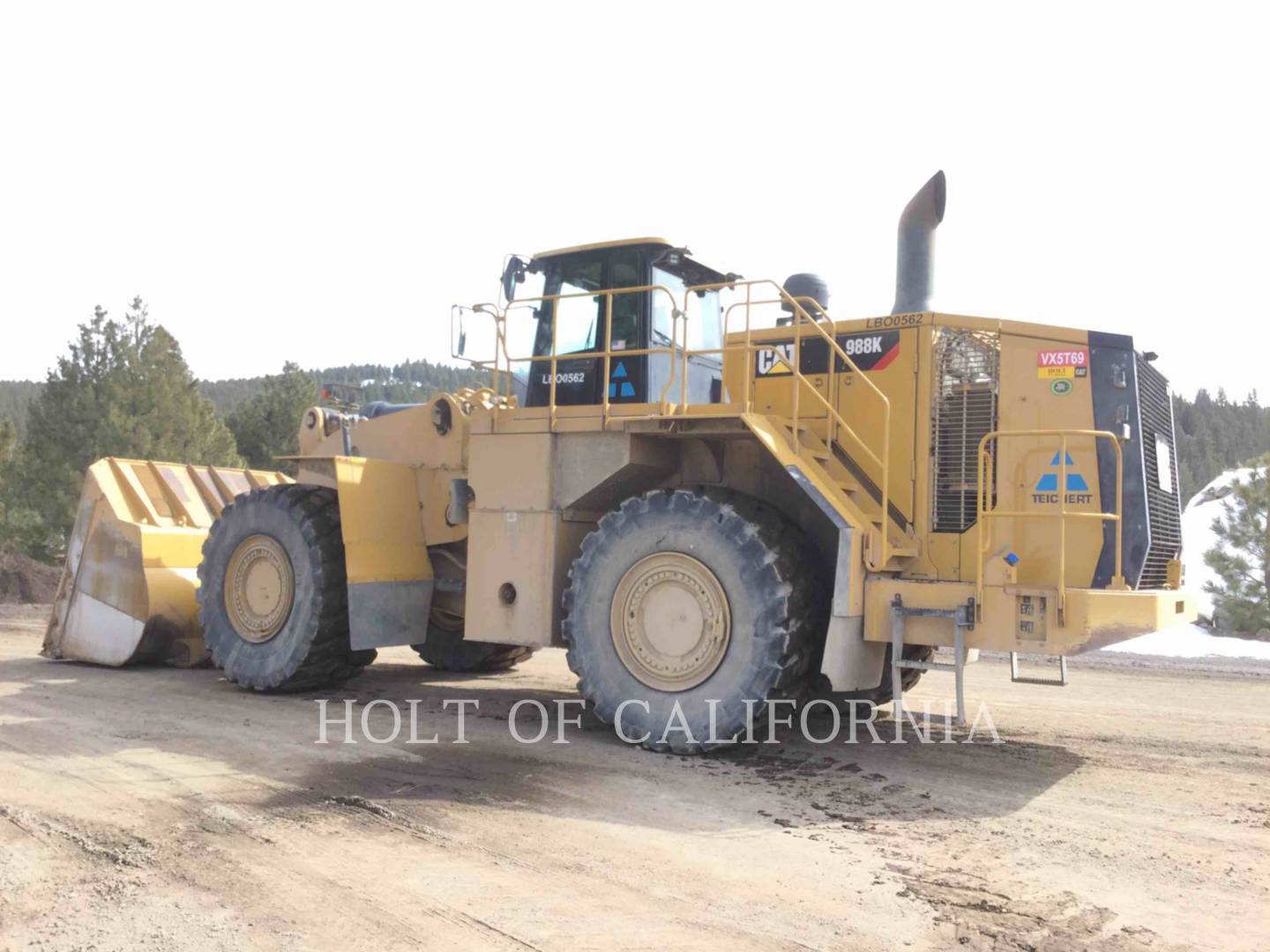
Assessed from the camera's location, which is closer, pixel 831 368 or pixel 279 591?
pixel 831 368

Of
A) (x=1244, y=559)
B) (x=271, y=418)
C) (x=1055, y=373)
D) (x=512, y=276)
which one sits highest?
(x=271, y=418)

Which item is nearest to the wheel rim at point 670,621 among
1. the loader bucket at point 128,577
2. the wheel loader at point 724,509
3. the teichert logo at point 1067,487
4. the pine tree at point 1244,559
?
the wheel loader at point 724,509

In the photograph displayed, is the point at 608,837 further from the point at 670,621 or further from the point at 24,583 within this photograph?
the point at 24,583

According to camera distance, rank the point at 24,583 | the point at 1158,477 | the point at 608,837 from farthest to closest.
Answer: the point at 24,583, the point at 1158,477, the point at 608,837

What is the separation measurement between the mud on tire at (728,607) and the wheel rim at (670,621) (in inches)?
2.0

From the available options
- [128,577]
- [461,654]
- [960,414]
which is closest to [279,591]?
[128,577]

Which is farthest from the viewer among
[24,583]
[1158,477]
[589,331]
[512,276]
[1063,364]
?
[24,583]

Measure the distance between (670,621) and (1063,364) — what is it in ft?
9.84

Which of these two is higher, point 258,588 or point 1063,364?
point 1063,364

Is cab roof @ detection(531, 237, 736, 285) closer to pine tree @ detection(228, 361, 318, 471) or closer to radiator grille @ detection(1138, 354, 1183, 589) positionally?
radiator grille @ detection(1138, 354, 1183, 589)

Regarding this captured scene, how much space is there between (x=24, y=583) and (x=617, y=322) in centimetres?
1511

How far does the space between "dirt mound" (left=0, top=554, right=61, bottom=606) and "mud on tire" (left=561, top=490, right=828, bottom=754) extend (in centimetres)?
1458

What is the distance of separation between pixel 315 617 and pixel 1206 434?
209 feet

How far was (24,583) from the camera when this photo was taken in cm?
1858
